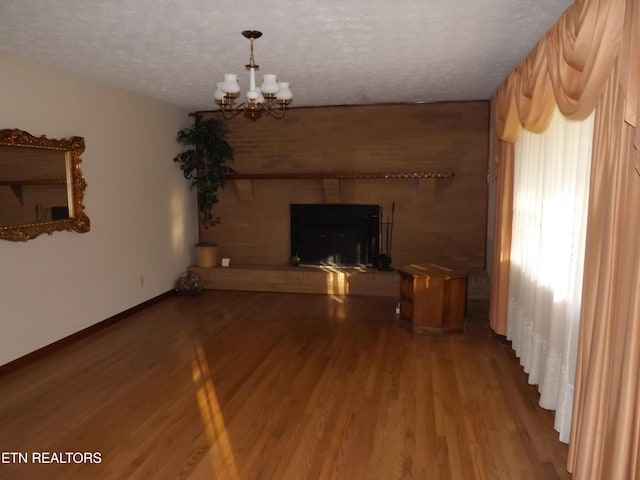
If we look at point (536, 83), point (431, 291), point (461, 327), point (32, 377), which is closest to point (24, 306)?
point (32, 377)

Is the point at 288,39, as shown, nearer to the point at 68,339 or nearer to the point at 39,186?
the point at 39,186

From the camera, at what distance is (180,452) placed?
2412mm

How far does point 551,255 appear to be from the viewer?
2863 millimetres

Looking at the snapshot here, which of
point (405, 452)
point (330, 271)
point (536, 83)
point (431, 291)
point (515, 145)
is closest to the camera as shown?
point (405, 452)

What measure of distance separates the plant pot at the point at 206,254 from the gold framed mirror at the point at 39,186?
1946 millimetres

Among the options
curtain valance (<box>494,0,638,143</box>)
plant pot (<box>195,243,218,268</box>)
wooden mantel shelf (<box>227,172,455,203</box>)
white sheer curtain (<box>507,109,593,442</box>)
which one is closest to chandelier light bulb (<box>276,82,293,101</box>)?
curtain valance (<box>494,0,638,143</box>)

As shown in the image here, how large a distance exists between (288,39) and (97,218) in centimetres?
260

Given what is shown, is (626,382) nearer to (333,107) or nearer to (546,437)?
(546,437)

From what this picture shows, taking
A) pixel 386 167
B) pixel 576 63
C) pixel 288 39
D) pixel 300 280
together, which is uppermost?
pixel 288 39

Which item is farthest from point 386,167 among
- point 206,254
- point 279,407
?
point 279,407

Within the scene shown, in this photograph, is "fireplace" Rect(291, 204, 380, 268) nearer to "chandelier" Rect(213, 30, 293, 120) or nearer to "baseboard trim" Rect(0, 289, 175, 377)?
"baseboard trim" Rect(0, 289, 175, 377)

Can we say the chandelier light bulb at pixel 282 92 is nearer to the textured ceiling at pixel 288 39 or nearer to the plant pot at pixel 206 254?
the textured ceiling at pixel 288 39

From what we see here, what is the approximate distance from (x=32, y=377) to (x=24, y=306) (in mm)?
573

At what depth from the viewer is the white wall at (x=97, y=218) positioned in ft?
→ 11.7
